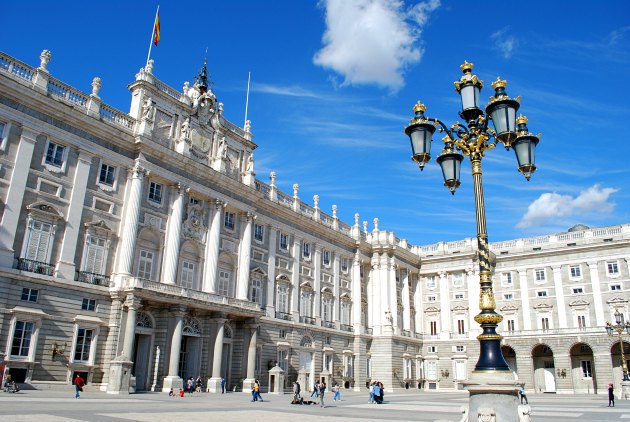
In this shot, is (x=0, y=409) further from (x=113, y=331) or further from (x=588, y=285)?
(x=588, y=285)

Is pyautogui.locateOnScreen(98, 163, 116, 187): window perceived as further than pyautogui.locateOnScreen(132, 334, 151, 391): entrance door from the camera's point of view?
Yes

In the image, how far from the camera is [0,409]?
48.5 feet

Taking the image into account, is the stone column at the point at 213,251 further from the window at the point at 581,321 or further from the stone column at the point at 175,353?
the window at the point at 581,321

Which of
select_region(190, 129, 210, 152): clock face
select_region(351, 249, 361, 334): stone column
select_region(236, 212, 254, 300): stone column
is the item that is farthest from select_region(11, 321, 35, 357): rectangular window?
select_region(351, 249, 361, 334): stone column

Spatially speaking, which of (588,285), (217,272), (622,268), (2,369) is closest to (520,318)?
(588,285)

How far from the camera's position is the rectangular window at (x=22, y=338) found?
26375 mm

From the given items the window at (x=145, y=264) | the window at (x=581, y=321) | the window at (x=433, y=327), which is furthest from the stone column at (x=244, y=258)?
the window at (x=581, y=321)

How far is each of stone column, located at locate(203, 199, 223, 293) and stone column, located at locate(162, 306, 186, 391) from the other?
13.9 feet

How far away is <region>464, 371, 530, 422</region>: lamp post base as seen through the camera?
398 inches

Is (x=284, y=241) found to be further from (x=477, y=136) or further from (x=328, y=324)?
(x=477, y=136)

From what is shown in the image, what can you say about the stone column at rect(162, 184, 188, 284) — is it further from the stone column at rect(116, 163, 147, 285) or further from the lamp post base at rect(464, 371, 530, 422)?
the lamp post base at rect(464, 371, 530, 422)

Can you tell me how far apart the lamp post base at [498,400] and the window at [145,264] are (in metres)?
27.6

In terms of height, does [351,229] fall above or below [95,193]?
above

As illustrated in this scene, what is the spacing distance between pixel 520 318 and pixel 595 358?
868 cm
